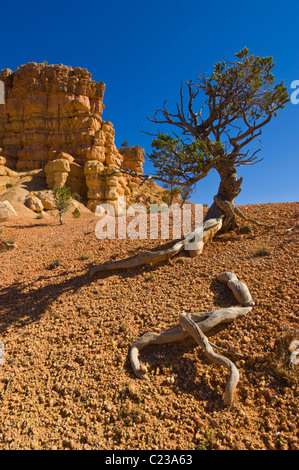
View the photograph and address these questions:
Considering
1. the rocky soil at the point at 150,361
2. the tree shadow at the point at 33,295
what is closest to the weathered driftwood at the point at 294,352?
the rocky soil at the point at 150,361

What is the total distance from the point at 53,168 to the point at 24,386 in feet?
96.5

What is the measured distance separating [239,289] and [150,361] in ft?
7.31

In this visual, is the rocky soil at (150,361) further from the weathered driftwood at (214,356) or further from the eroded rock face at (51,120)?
the eroded rock face at (51,120)

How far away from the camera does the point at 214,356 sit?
336cm

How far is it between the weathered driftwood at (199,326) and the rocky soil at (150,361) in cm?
13

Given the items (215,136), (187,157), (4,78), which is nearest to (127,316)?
(187,157)

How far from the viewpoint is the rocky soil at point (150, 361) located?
2.72m

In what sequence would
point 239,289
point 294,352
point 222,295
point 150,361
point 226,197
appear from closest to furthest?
point 294,352
point 150,361
point 239,289
point 222,295
point 226,197

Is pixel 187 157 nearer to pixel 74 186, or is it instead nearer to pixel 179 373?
pixel 179 373

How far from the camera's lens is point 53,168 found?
28.5 meters

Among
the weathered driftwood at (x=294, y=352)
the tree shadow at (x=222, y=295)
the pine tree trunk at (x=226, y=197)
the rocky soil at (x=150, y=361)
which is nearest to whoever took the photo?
the rocky soil at (x=150, y=361)

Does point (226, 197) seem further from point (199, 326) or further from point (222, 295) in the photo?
point (199, 326)

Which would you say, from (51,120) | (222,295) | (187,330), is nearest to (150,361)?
(187,330)

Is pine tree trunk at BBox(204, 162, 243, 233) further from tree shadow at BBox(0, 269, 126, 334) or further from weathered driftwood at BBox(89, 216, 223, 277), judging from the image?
tree shadow at BBox(0, 269, 126, 334)
